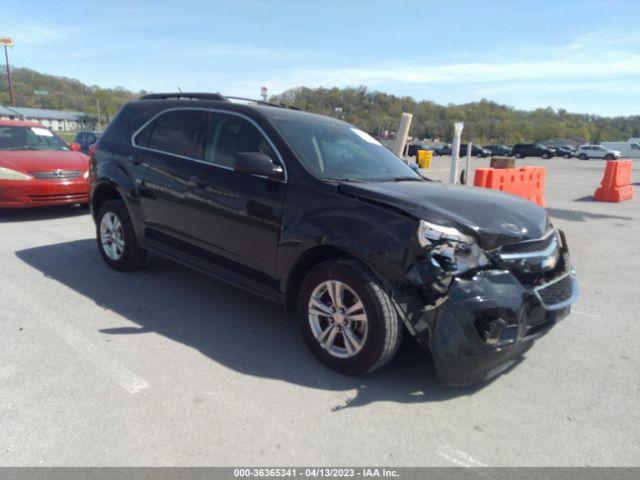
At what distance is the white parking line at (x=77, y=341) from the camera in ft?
10.2

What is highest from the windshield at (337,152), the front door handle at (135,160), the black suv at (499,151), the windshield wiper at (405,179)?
the black suv at (499,151)

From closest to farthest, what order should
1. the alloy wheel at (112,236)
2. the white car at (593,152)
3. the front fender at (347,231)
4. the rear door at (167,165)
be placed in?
the front fender at (347,231)
the rear door at (167,165)
the alloy wheel at (112,236)
the white car at (593,152)

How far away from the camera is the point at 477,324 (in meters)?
2.75

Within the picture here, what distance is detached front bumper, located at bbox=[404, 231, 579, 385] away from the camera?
273 centimetres

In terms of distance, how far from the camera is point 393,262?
287 centimetres

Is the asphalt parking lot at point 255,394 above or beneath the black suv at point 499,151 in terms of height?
beneath

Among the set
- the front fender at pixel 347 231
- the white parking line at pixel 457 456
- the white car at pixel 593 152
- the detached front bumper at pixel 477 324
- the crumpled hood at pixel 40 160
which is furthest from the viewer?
the white car at pixel 593 152

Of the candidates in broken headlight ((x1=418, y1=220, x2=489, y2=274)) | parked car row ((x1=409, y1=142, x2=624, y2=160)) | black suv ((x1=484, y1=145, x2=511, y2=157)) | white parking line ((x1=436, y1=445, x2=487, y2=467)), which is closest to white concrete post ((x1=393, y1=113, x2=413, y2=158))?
broken headlight ((x1=418, y1=220, x2=489, y2=274))

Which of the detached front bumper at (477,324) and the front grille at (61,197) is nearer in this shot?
the detached front bumper at (477,324)

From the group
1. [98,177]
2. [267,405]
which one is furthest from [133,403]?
[98,177]

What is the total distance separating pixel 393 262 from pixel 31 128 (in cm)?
938

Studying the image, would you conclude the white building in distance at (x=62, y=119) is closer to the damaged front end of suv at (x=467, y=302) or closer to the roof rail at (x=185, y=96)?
the roof rail at (x=185, y=96)

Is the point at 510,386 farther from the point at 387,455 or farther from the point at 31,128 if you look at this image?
the point at 31,128

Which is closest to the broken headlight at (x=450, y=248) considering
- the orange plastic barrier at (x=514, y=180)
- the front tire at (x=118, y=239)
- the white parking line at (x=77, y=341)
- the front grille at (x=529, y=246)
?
the front grille at (x=529, y=246)
